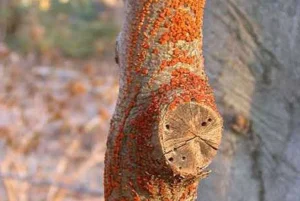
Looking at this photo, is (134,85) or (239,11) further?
(239,11)

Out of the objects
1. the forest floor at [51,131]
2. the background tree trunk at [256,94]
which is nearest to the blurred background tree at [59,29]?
the forest floor at [51,131]

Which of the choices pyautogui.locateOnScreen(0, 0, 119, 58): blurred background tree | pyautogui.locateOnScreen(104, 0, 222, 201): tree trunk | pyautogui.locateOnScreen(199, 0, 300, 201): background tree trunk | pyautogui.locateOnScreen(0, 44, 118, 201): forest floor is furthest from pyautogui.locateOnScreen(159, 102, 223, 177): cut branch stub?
pyautogui.locateOnScreen(0, 0, 119, 58): blurred background tree

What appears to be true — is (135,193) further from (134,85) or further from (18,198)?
(18,198)

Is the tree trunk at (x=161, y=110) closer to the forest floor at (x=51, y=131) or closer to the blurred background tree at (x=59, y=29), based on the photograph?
the forest floor at (x=51, y=131)

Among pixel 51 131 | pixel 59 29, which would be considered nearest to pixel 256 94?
pixel 51 131

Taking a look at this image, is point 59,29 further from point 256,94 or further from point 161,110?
point 161,110

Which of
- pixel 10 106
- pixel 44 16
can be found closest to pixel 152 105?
pixel 10 106
